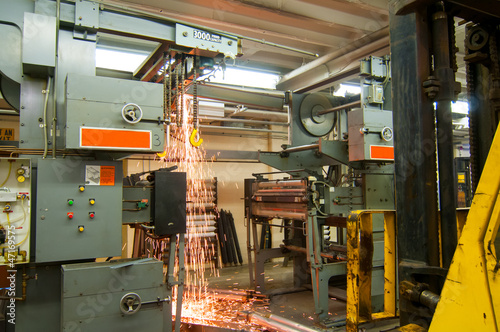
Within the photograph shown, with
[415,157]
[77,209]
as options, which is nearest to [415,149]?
[415,157]

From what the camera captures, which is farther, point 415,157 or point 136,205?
point 136,205

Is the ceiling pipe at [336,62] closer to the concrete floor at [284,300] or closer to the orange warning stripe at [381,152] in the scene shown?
the orange warning stripe at [381,152]

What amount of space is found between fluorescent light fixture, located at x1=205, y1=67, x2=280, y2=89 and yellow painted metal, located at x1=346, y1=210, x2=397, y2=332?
421 cm

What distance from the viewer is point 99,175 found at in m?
2.87

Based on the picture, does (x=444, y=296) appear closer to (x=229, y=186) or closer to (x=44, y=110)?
(x=44, y=110)

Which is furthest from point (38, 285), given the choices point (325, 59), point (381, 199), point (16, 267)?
point (325, 59)

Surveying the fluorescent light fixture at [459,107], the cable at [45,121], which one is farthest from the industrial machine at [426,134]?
the fluorescent light fixture at [459,107]

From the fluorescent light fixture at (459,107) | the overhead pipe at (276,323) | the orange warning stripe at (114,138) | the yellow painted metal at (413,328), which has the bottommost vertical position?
the overhead pipe at (276,323)

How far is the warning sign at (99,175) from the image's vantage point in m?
2.84

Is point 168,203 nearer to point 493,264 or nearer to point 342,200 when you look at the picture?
point 342,200

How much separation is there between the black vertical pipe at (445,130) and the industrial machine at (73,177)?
1.97 m

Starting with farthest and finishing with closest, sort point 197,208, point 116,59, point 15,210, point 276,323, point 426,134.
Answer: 1. point 197,208
2. point 116,59
3. point 276,323
4. point 15,210
5. point 426,134

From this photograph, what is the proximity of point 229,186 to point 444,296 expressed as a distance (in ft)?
22.0

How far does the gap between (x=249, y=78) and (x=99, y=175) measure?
369cm
